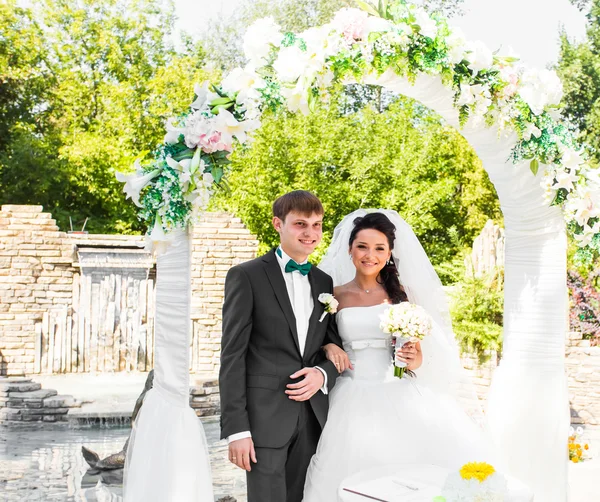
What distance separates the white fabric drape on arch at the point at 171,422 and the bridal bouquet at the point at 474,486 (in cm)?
114

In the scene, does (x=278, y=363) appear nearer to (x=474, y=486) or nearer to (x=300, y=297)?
(x=300, y=297)

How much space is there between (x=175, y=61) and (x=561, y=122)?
52.1 ft

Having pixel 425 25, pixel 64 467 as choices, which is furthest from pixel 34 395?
pixel 425 25

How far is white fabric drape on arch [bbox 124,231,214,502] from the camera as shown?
318 cm

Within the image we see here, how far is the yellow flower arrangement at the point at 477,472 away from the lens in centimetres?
278

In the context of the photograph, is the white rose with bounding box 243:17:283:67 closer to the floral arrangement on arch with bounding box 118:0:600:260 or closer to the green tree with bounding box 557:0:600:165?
the floral arrangement on arch with bounding box 118:0:600:260

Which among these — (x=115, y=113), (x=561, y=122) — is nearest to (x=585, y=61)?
(x=115, y=113)

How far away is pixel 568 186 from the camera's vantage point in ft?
12.5

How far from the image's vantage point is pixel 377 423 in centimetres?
348

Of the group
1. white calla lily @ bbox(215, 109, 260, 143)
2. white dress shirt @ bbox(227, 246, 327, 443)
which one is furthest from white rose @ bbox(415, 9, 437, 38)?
white dress shirt @ bbox(227, 246, 327, 443)

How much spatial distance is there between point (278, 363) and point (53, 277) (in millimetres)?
9025

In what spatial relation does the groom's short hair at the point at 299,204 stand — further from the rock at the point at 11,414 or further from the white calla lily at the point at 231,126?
the rock at the point at 11,414

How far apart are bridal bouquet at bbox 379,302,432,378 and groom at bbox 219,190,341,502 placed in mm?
334

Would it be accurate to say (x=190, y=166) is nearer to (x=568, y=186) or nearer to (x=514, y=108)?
(x=514, y=108)
